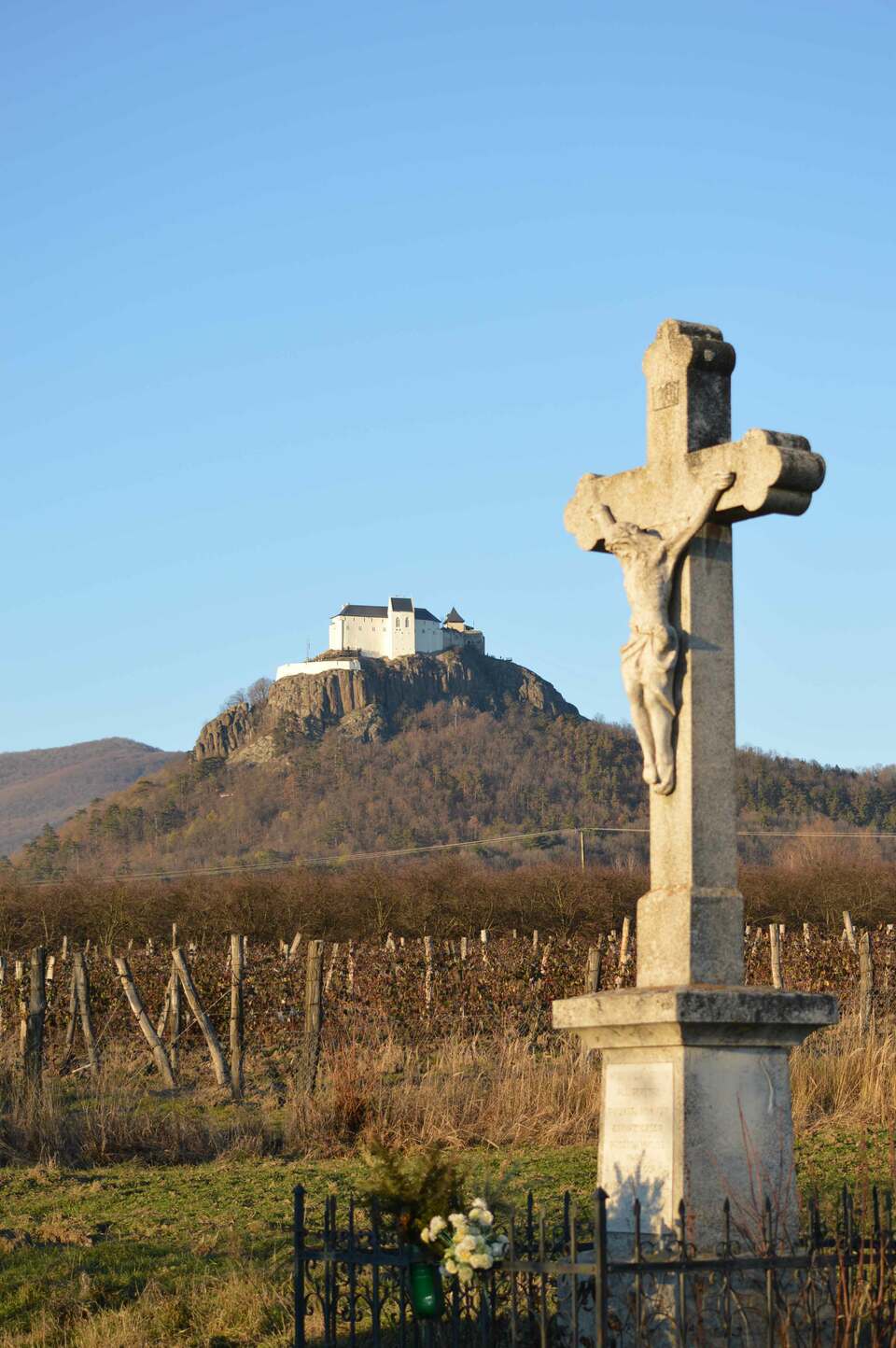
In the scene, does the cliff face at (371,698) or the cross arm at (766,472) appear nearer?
the cross arm at (766,472)

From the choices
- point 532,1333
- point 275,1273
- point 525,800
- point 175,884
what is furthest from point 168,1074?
point 525,800

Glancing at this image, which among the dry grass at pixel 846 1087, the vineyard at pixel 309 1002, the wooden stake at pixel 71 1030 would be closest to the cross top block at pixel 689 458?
the dry grass at pixel 846 1087

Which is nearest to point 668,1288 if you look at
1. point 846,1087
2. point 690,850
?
point 690,850

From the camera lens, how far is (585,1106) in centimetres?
1177

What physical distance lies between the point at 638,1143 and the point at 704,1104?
290 millimetres

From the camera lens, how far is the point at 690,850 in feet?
20.5

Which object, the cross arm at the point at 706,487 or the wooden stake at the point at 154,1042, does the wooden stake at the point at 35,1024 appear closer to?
the wooden stake at the point at 154,1042

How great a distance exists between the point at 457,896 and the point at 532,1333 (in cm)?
3913

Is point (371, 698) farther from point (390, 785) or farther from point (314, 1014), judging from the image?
point (314, 1014)

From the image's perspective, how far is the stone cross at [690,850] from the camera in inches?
230

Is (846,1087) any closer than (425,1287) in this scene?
No

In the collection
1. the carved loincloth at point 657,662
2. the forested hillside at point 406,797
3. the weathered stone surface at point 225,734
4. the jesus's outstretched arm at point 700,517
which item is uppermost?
the weathered stone surface at point 225,734

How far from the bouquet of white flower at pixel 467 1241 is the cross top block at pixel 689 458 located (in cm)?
269

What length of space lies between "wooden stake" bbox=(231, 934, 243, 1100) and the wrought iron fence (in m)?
8.84
